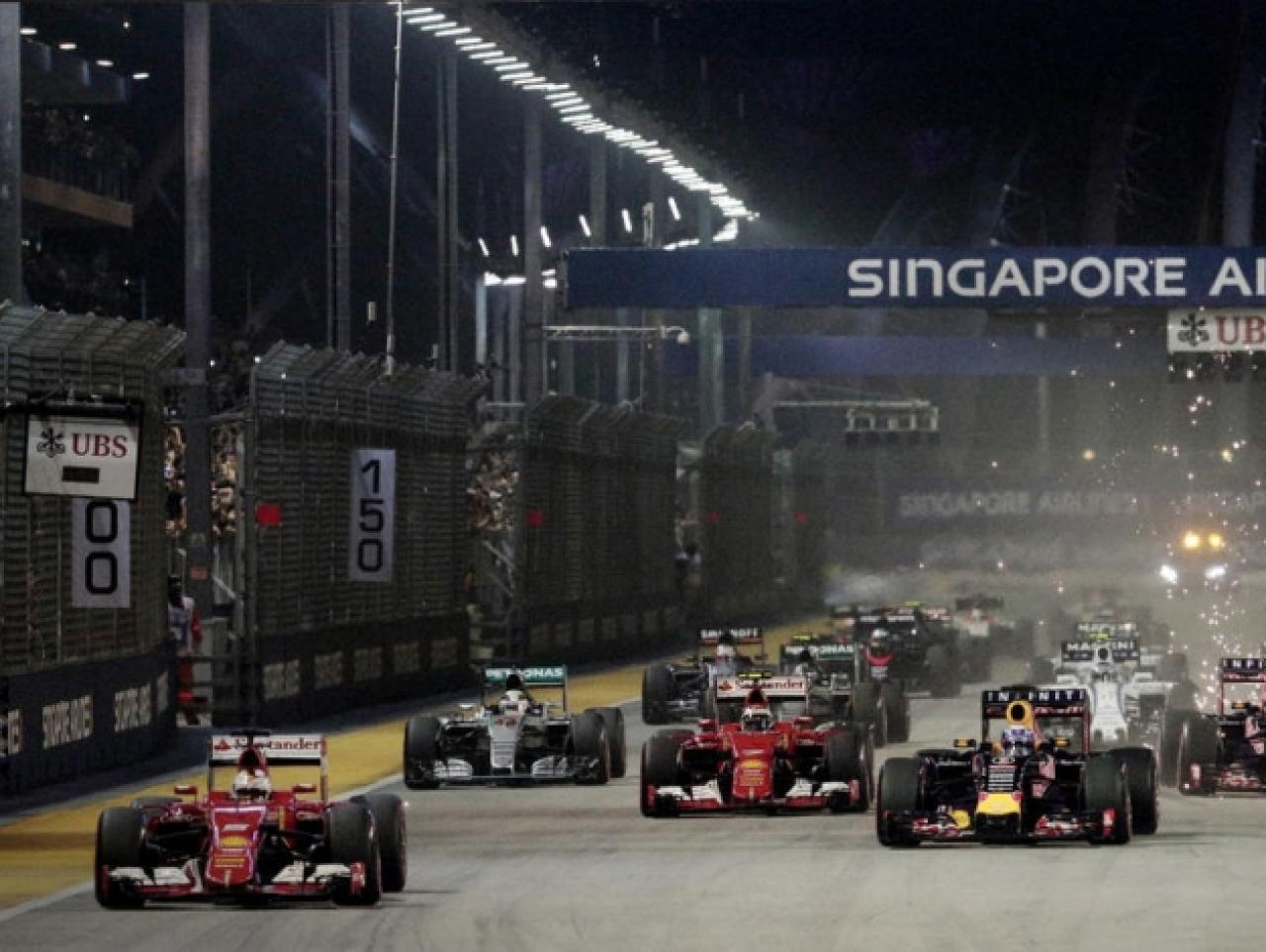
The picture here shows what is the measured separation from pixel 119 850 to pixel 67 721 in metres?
10.1

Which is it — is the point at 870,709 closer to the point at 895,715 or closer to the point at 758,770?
Answer: the point at 895,715

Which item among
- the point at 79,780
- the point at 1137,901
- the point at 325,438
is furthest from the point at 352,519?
the point at 1137,901

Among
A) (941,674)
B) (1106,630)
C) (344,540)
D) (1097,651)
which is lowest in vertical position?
(941,674)

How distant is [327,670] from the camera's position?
123 feet

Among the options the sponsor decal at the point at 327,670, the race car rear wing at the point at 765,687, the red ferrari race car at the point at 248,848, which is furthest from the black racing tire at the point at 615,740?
the sponsor decal at the point at 327,670

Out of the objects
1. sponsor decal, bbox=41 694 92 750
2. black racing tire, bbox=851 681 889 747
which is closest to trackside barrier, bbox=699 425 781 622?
black racing tire, bbox=851 681 889 747

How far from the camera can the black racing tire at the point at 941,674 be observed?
135ft

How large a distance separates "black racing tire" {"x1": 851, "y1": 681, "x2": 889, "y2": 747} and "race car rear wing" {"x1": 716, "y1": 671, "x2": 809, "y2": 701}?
386 centimetres

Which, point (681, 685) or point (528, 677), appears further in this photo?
point (681, 685)

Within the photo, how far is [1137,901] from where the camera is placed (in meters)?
16.5

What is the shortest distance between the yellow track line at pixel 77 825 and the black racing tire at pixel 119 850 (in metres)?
0.92

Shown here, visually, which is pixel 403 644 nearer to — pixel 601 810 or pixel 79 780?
pixel 79 780

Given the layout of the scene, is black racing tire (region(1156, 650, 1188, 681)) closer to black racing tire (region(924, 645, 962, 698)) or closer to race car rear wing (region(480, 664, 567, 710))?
black racing tire (region(924, 645, 962, 698))

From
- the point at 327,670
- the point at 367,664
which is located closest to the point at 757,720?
the point at 327,670
